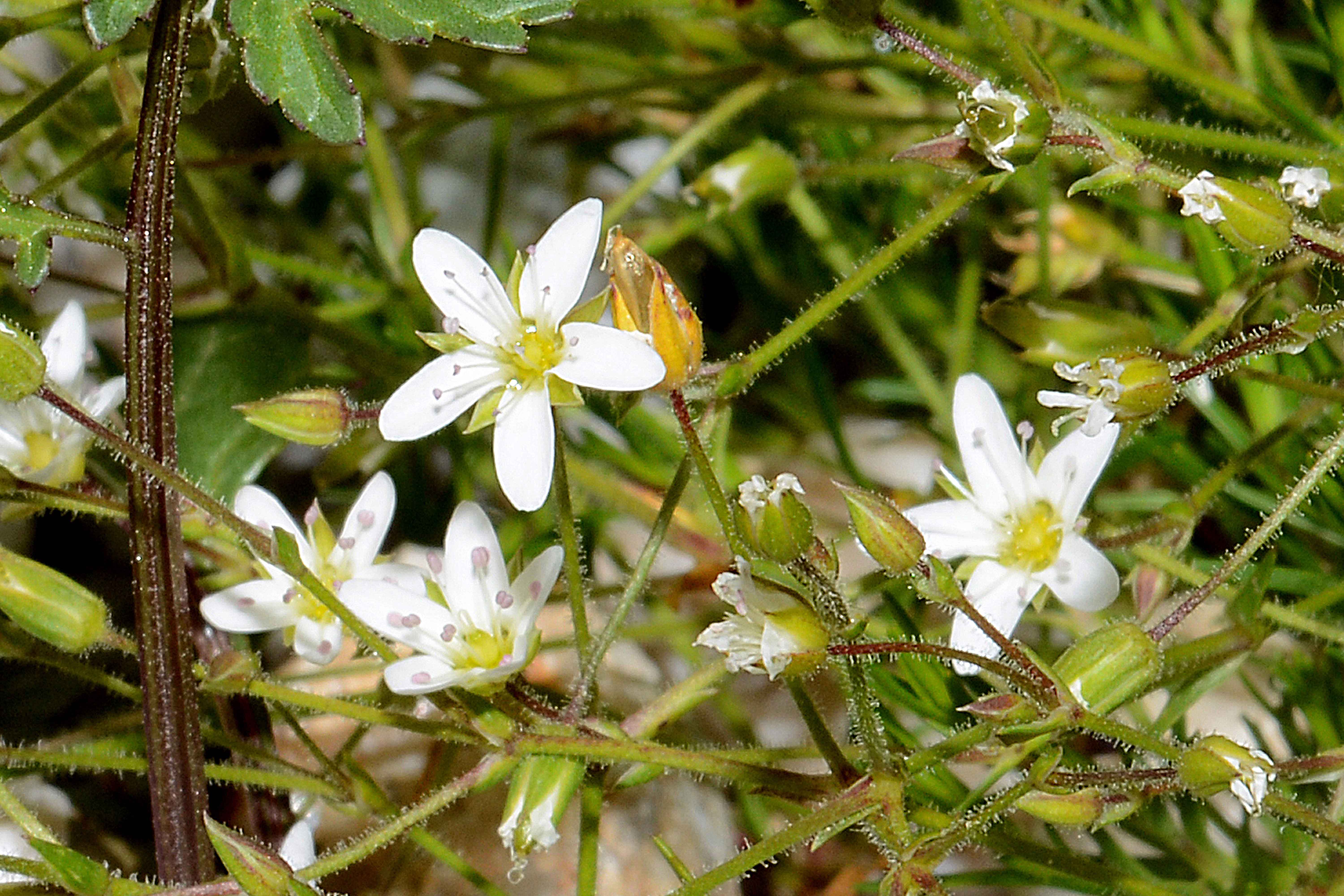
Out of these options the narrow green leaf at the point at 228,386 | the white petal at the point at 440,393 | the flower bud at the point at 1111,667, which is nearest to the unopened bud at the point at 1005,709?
the flower bud at the point at 1111,667

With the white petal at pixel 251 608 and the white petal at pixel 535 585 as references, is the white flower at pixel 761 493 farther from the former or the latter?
the white petal at pixel 251 608

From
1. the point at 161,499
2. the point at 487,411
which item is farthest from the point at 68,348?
the point at 487,411

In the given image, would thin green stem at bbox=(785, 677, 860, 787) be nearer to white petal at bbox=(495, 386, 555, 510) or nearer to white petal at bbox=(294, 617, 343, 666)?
white petal at bbox=(495, 386, 555, 510)

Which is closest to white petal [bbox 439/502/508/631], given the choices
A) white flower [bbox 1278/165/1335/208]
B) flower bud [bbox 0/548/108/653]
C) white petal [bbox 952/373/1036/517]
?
flower bud [bbox 0/548/108/653]

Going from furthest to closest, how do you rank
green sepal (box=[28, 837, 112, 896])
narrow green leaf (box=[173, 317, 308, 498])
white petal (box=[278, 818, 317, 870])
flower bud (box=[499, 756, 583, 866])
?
1. narrow green leaf (box=[173, 317, 308, 498])
2. white petal (box=[278, 818, 317, 870])
3. flower bud (box=[499, 756, 583, 866])
4. green sepal (box=[28, 837, 112, 896])

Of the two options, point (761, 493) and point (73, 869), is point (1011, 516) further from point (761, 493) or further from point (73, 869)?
point (73, 869)
